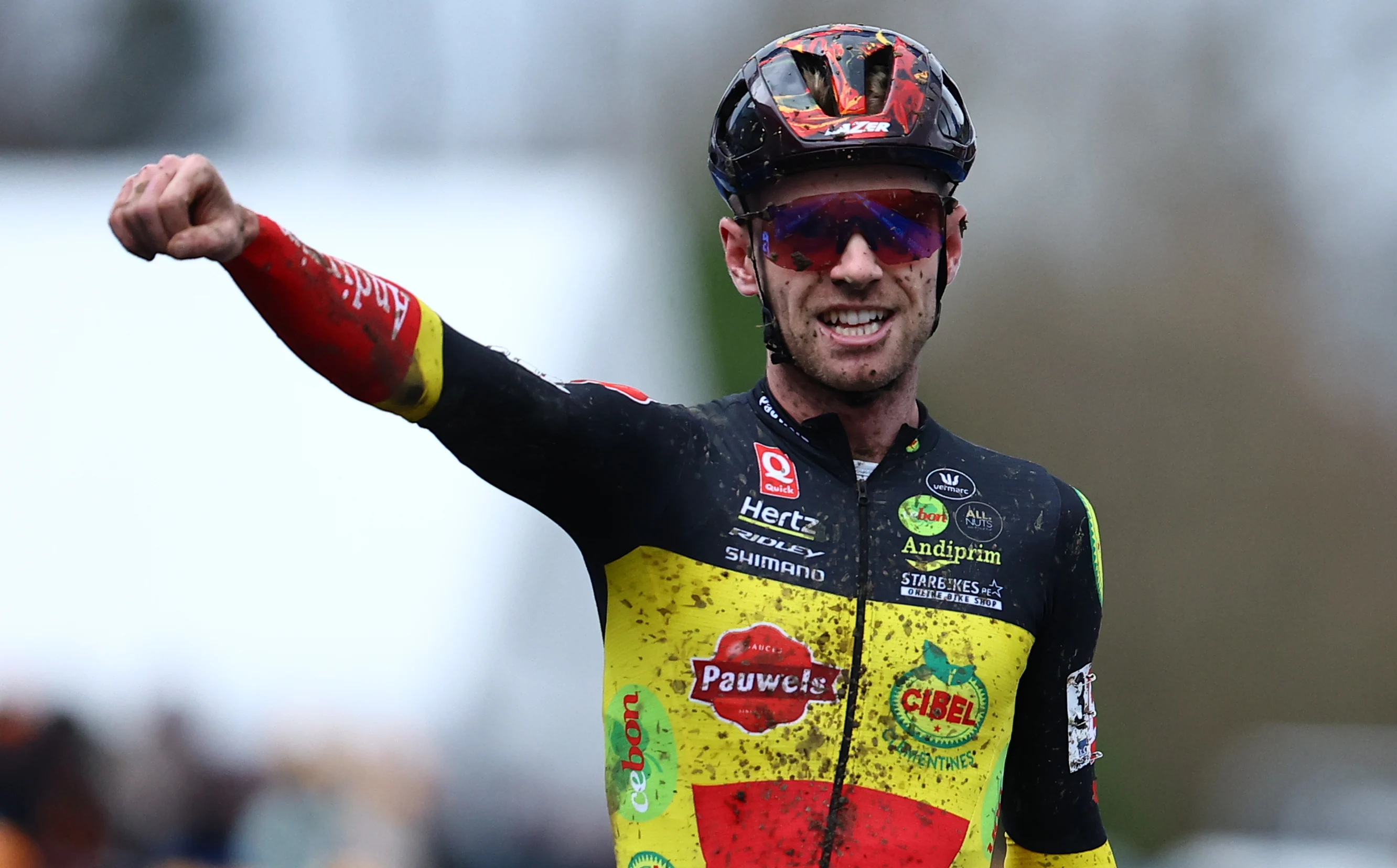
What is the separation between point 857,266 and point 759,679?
2.59 feet

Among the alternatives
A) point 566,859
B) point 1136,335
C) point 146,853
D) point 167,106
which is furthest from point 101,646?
point 1136,335

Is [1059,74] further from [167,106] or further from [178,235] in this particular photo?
[178,235]

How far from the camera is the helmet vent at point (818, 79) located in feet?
9.46

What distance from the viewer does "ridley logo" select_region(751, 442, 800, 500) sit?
8.86 feet

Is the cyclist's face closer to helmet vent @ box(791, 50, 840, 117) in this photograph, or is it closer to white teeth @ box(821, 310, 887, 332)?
white teeth @ box(821, 310, 887, 332)

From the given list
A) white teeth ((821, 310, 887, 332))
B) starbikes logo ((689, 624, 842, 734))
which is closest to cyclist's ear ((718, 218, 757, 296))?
white teeth ((821, 310, 887, 332))

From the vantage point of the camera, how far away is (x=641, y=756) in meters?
2.58

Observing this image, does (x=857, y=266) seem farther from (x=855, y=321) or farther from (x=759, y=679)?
(x=759, y=679)

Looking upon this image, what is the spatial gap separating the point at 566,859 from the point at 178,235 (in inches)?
180

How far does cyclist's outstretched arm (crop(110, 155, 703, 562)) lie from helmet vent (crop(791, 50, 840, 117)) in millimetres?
731

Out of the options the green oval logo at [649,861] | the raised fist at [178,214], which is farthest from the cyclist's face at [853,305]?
the raised fist at [178,214]

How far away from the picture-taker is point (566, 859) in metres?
5.96

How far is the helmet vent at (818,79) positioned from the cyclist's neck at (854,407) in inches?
20.4

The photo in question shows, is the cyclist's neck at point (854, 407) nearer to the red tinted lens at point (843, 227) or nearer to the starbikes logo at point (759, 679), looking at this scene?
the red tinted lens at point (843, 227)
